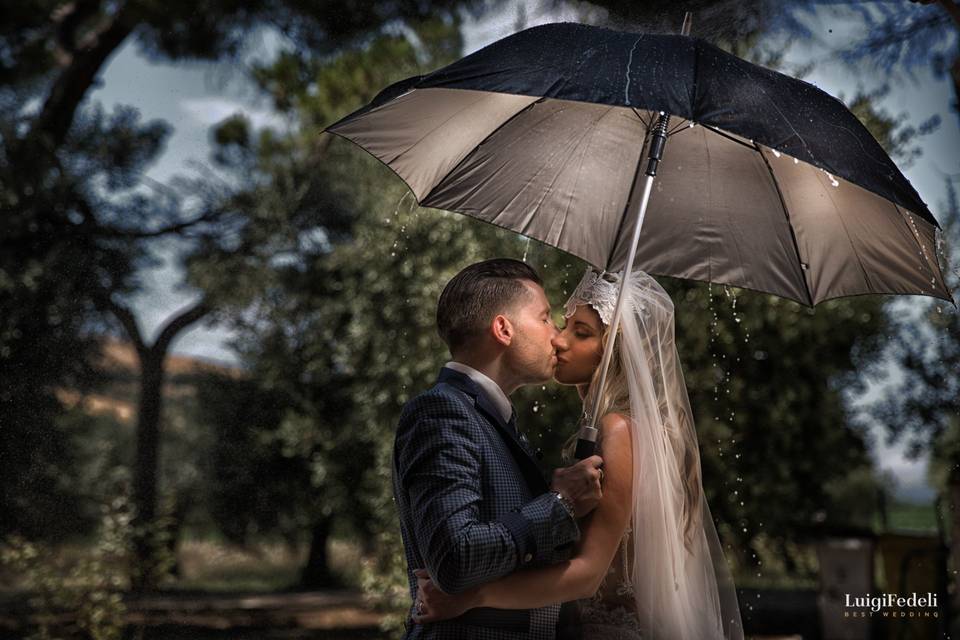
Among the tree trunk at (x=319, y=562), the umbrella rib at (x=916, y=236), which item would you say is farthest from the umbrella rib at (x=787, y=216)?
the tree trunk at (x=319, y=562)

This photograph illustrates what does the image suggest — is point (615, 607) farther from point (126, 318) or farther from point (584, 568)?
point (126, 318)

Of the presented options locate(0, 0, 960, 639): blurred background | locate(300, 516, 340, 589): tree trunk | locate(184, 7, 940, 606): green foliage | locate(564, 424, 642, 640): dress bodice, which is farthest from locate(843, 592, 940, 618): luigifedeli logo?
locate(564, 424, 642, 640): dress bodice

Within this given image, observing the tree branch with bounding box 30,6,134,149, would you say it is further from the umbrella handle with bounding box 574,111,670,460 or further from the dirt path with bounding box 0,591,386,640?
the umbrella handle with bounding box 574,111,670,460

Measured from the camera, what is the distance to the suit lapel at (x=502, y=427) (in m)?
2.00

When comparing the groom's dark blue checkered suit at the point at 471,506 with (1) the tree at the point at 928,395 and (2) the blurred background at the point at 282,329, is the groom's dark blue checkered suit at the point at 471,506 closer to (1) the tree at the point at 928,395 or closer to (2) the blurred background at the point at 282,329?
(2) the blurred background at the point at 282,329

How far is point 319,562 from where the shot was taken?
18.9 feet

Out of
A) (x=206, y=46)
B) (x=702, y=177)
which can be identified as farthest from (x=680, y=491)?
(x=206, y=46)

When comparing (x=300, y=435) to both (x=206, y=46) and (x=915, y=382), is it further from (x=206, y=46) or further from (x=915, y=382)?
(x=915, y=382)

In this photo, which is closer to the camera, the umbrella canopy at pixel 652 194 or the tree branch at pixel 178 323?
the umbrella canopy at pixel 652 194

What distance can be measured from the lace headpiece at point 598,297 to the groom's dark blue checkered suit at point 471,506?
15.9 inches

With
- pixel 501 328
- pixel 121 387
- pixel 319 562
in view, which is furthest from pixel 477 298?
pixel 319 562

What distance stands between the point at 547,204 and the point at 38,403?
322 cm

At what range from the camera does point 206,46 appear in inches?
215

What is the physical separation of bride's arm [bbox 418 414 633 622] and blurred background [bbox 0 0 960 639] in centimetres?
287
